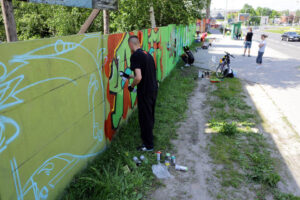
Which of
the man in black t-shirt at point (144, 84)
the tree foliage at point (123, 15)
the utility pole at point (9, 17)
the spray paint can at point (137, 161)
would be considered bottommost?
the spray paint can at point (137, 161)

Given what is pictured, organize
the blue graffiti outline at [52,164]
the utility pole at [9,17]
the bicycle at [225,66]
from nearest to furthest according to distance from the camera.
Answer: the blue graffiti outline at [52,164] < the utility pole at [9,17] < the bicycle at [225,66]

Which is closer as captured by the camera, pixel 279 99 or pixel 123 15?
pixel 279 99

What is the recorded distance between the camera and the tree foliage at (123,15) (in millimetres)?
10617

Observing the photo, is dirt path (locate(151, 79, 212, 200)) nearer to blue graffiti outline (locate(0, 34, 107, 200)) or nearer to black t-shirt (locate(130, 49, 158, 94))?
blue graffiti outline (locate(0, 34, 107, 200))

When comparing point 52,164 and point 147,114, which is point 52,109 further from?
point 147,114

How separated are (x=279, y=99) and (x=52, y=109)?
6.77 meters

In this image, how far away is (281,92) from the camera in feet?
25.6

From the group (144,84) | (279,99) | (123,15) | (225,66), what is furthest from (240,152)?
(123,15)

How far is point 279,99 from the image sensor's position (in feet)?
23.5

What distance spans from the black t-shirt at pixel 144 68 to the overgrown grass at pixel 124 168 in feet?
3.44

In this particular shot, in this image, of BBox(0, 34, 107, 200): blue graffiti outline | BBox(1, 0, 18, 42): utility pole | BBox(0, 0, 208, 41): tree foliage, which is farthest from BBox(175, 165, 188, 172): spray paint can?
BBox(0, 0, 208, 41): tree foliage

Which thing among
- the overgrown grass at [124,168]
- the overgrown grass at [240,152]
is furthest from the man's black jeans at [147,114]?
the overgrown grass at [240,152]

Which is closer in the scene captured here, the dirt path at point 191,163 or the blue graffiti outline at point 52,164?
the blue graffiti outline at point 52,164

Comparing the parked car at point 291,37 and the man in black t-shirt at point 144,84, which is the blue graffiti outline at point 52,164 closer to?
the man in black t-shirt at point 144,84
